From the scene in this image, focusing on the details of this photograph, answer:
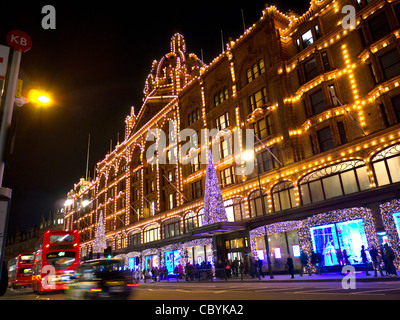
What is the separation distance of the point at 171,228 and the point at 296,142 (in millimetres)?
23251

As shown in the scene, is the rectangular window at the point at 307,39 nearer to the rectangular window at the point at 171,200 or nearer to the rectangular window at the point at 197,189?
the rectangular window at the point at 197,189

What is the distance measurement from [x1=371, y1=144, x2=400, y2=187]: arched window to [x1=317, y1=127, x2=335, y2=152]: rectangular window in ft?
14.0

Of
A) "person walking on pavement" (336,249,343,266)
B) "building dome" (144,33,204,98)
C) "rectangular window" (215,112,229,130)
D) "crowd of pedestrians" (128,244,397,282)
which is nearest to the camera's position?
"crowd of pedestrians" (128,244,397,282)

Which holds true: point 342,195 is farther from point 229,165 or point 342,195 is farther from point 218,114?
point 218,114

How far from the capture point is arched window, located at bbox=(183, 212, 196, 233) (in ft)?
132

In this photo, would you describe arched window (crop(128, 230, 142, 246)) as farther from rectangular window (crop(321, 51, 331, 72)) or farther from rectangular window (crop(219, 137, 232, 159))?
rectangular window (crop(321, 51, 331, 72))

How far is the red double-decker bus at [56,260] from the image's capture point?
67.3 ft

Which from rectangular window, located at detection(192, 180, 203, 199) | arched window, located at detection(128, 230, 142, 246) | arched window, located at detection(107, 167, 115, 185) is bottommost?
arched window, located at detection(128, 230, 142, 246)

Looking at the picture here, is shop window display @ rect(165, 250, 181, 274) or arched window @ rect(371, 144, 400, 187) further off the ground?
arched window @ rect(371, 144, 400, 187)

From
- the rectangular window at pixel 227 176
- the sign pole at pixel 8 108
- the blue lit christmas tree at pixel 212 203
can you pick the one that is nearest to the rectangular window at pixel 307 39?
the rectangular window at pixel 227 176

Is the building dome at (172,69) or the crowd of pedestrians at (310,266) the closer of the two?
the crowd of pedestrians at (310,266)

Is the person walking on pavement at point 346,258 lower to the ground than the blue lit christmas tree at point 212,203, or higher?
lower

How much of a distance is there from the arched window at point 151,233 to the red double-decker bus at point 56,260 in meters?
26.2

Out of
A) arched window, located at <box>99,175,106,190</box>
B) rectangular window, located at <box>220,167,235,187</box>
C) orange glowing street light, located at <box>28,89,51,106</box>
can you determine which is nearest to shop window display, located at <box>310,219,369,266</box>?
rectangular window, located at <box>220,167,235,187</box>
